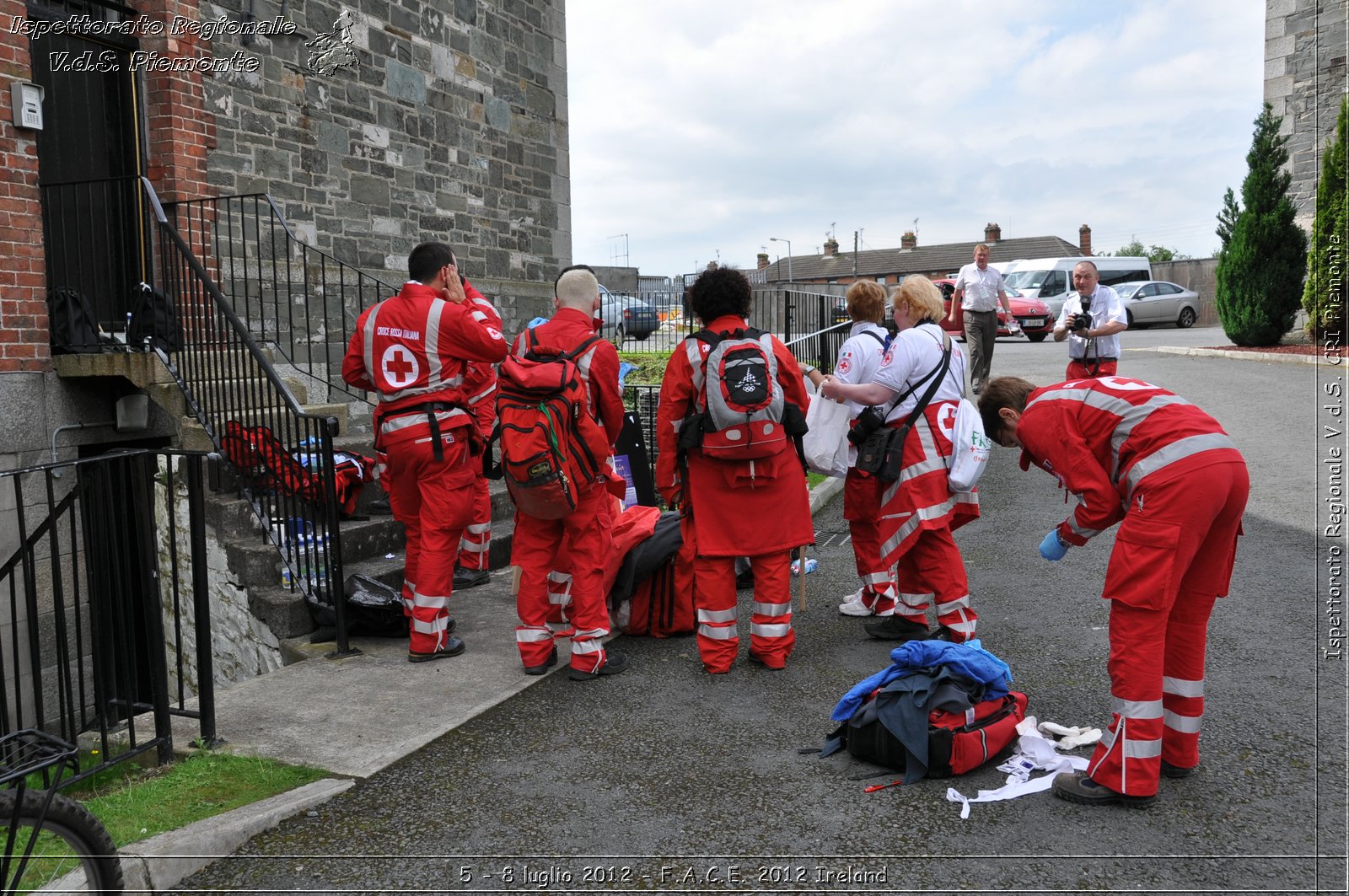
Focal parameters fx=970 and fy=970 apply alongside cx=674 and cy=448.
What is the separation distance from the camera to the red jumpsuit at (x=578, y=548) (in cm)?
493

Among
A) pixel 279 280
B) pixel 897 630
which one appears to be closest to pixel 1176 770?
pixel 897 630

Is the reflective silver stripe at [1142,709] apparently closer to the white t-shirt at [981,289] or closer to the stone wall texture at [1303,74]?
the white t-shirt at [981,289]

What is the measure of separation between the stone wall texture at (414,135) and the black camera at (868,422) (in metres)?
5.95

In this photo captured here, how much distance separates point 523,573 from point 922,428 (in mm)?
2231

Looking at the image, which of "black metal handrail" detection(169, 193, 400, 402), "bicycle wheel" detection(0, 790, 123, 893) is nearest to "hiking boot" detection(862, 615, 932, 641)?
"bicycle wheel" detection(0, 790, 123, 893)

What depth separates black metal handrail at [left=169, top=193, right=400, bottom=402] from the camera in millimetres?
7887

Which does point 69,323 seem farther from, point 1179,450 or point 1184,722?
point 1184,722

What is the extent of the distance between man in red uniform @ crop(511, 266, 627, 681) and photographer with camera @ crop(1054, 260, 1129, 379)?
543cm

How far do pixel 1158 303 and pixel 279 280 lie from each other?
82.9 feet

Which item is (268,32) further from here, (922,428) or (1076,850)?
(1076,850)

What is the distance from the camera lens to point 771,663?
4.95 meters

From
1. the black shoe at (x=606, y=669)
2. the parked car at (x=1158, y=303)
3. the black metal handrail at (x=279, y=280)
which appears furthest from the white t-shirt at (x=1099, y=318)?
the parked car at (x=1158, y=303)

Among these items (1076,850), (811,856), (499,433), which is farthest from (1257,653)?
(499,433)

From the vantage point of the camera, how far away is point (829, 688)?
15.3 feet
